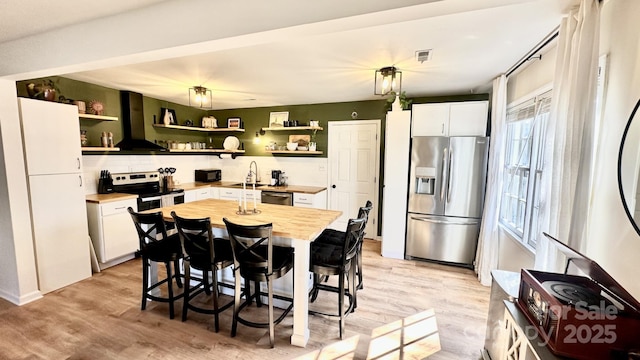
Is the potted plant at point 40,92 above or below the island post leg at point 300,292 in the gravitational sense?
above

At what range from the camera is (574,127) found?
152 centimetres

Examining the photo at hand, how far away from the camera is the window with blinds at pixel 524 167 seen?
2389mm

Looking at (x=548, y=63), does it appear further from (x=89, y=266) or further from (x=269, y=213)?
(x=89, y=266)

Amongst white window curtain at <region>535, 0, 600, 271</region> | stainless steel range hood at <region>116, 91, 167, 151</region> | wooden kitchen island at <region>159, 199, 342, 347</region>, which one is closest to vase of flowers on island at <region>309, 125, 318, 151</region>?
wooden kitchen island at <region>159, 199, 342, 347</region>

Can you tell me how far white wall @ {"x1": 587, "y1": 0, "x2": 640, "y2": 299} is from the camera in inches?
50.2

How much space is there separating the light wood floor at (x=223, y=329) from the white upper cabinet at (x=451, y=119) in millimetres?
2014

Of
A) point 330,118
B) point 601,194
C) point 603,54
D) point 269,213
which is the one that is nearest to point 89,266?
point 269,213

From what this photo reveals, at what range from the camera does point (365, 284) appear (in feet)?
10.1

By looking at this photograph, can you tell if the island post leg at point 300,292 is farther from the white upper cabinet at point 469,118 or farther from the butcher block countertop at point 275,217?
the white upper cabinet at point 469,118

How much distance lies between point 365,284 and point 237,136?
3951 mm

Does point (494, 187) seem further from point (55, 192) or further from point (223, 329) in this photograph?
point (55, 192)

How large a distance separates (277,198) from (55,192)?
2766 millimetres

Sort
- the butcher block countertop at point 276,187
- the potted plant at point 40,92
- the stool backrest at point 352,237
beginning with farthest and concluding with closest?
1. the butcher block countertop at point 276,187
2. the potted plant at point 40,92
3. the stool backrest at point 352,237

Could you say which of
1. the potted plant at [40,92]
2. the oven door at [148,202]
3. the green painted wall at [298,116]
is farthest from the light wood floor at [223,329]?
the green painted wall at [298,116]
